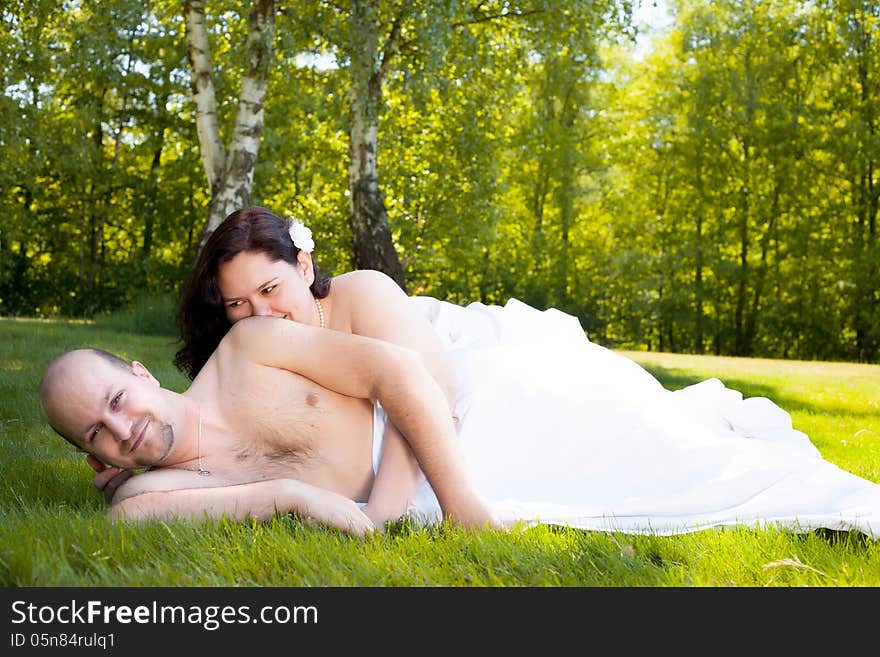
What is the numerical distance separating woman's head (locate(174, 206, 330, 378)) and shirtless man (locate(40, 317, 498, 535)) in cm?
20

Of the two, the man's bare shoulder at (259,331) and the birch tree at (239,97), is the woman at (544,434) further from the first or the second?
the birch tree at (239,97)

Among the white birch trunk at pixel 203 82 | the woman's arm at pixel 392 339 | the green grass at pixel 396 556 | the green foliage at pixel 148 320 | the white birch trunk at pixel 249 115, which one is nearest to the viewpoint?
the green grass at pixel 396 556

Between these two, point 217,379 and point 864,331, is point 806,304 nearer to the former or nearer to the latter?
point 864,331

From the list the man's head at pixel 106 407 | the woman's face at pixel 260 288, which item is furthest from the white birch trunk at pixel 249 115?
the man's head at pixel 106 407

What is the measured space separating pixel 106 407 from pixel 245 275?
858 millimetres

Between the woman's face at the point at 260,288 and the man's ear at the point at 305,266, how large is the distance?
14cm

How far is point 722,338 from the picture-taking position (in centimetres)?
3128

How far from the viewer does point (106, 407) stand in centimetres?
319

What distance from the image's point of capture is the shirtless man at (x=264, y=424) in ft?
10.7

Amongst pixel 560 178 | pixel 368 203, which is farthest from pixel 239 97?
pixel 560 178

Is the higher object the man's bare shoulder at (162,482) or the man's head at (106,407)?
the man's head at (106,407)

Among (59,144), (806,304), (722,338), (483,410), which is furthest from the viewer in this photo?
(722,338)
